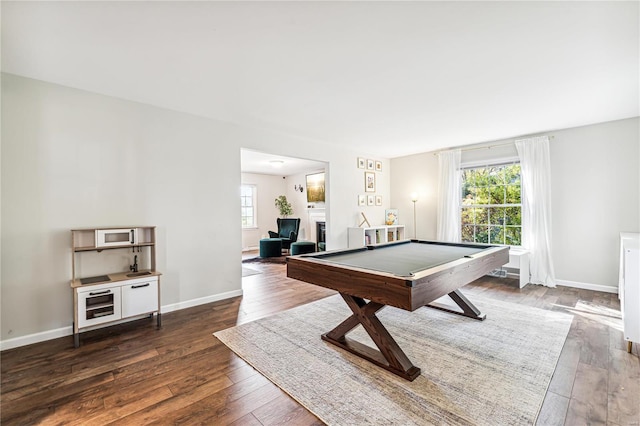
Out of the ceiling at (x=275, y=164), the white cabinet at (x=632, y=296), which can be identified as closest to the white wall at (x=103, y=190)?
the ceiling at (x=275, y=164)

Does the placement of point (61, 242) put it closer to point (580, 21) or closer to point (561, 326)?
point (580, 21)

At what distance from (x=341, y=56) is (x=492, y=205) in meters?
4.15

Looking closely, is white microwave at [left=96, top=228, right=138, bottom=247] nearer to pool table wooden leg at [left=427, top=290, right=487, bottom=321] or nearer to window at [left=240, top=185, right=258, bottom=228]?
pool table wooden leg at [left=427, top=290, right=487, bottom=321]

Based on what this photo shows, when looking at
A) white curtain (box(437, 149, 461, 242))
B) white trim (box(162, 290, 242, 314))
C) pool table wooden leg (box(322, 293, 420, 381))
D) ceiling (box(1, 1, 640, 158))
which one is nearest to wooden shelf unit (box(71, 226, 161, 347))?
white trim (box(162, 290, 242, 314))

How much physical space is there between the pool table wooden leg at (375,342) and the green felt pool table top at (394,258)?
30 centimetres

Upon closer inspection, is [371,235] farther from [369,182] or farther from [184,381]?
[184,381]

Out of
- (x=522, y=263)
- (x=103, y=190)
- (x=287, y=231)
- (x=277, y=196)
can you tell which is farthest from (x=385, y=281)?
(x=277, y=196)

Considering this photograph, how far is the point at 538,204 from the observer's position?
14.1ft

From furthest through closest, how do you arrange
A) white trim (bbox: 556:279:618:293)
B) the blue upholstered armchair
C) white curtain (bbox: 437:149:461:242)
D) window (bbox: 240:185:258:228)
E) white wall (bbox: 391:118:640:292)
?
window (bbox: 240:185:258:228), the blue upholstered armchair, white curtain (bbox: 437:149:461:242), white trim (bbox: 556:279:618:293), white wall (bbox: 391:118:640:292)

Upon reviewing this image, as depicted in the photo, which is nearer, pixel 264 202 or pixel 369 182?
pixel 369 182

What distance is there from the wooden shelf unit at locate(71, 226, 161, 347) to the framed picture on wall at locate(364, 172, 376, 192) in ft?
13.3

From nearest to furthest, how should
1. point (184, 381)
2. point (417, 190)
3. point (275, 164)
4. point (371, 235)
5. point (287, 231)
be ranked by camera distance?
1. point (184, 381)
2. point (371, 235)
3. point (417, 190)
4. point (275, 164)
5. point (287, 231)

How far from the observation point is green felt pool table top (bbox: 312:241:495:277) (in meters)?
2.18

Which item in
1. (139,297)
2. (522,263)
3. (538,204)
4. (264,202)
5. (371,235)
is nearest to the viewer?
(139,297)
